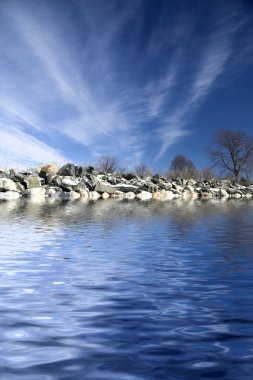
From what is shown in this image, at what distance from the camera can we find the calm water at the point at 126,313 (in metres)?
1.81

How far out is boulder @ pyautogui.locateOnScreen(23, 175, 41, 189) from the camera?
90.4 ft

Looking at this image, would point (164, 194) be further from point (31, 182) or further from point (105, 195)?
point (31, 182)

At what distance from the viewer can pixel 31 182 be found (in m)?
27.9

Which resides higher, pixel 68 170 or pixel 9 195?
pixel 68 170

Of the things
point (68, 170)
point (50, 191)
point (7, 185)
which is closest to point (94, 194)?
point (50, 191)

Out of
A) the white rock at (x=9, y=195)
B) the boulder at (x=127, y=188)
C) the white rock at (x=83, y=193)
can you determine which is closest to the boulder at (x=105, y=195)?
the white rock at (x=83, y=193)

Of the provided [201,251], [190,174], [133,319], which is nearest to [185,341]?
[133,319]

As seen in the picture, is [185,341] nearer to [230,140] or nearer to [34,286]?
[34,286]

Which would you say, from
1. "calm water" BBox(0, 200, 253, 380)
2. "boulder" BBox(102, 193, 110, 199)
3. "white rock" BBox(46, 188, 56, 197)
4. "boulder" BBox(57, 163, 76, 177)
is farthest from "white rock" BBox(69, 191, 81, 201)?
"calm water" BBox(0, 200, 253, 380)

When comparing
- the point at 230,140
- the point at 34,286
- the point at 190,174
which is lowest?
the point at 34,286

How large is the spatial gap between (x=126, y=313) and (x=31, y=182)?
85.9ft

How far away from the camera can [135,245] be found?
5734 millimetres

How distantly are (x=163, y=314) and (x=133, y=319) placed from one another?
22 centimetres

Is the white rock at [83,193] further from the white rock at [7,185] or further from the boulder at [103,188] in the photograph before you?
the white rock at [7,185]
